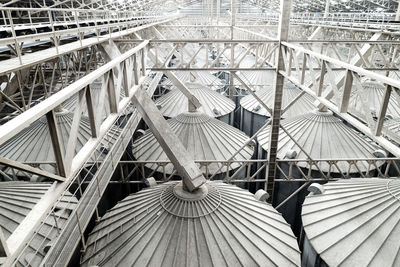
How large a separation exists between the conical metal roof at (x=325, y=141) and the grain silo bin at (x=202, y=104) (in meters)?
4.65

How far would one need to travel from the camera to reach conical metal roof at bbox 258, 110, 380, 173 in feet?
46.1

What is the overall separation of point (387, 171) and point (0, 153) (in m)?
17.9

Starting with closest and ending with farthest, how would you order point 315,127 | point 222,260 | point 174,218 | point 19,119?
point 19,119 < point 222,260 < point 174,218 < point 315,127

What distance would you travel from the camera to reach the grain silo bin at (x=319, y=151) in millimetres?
13875

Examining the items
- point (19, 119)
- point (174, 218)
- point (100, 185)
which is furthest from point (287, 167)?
point (19, 119)

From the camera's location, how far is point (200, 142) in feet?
48.5

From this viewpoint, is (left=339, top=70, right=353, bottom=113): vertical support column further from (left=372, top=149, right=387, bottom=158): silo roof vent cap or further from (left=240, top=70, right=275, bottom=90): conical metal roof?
(left=240, top=70, right=275, bottom=90): conical metal roof

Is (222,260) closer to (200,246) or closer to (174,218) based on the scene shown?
(200,246)

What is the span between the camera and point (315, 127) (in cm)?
1534

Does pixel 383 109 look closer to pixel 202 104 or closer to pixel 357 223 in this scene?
pixel 357 223

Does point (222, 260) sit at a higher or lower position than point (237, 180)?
higher

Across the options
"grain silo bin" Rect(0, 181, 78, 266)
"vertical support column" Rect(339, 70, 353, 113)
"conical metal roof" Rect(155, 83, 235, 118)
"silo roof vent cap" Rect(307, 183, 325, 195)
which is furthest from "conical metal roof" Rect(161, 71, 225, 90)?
"vertical support column" Rect(339, 70, 353, 113)

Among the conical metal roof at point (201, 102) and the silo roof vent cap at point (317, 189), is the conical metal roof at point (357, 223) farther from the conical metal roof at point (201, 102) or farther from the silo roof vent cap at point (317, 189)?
the conical metal roof at point (201, 102)

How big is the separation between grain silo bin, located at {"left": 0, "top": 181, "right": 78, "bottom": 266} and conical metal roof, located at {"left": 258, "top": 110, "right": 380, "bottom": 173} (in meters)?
10.3
